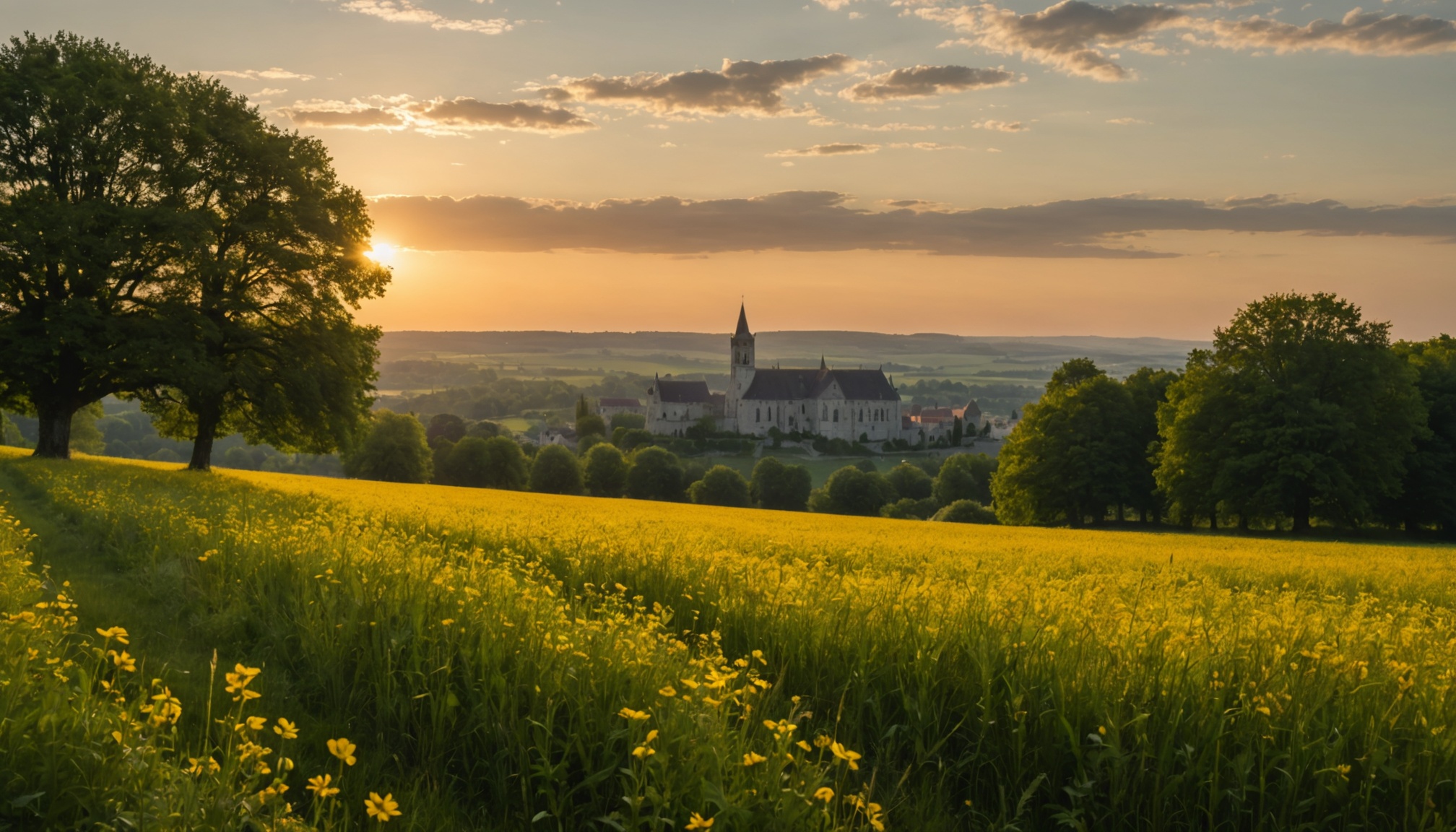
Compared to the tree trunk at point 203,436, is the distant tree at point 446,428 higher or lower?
lower

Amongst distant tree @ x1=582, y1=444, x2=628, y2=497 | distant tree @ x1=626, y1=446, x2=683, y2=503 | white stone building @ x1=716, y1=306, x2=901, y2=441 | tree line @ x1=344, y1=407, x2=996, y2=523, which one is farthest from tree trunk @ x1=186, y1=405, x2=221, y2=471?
white stone building @ x1=716, y1=306, x2=901, y2=441

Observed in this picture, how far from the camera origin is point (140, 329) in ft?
93.2

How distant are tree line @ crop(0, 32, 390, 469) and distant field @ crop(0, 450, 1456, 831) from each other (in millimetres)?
23688

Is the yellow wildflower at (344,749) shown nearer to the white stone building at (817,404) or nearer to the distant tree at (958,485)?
the distant tree at (958,485)

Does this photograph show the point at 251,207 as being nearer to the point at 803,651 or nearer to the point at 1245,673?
the point at 803,651

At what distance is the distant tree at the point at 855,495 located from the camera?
105m

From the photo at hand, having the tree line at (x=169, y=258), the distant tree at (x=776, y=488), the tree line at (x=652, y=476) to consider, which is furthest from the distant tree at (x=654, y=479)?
the tree line at (x=169, y=258)

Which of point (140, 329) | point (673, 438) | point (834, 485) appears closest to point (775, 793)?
point (140, 329)

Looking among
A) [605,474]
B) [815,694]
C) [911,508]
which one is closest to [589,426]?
[605,474]

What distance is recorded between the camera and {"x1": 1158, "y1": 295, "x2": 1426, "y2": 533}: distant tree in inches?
1775

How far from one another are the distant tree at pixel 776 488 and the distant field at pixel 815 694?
4126 inches

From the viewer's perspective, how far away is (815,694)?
5.94 metres

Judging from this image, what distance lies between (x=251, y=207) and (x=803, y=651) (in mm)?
31416

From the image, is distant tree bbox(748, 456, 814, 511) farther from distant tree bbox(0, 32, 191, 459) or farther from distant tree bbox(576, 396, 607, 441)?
distant tree bbox(0, 32, 191, 459)
